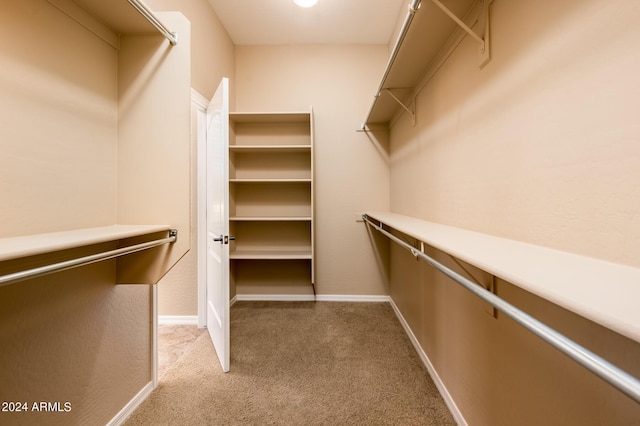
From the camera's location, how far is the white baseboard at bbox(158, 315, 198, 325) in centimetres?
233

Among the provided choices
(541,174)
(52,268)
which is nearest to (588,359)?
(541,174)

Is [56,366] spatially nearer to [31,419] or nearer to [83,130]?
[31,419]

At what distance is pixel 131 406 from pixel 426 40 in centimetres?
246

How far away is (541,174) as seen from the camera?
0.76 m

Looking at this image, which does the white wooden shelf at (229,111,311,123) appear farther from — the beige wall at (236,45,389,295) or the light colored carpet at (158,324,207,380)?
the light colored carpet at (158,324,207,380)

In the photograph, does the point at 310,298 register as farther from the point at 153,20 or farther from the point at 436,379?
the point at 153,20

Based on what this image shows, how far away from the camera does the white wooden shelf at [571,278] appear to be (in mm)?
342

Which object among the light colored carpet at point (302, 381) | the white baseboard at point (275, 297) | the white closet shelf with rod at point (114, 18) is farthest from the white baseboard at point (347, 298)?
the white closet shelf with rod at point (114, 18)

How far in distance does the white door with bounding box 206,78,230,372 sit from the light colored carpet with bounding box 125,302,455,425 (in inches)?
7.0

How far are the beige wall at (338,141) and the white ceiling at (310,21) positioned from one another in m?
0.11

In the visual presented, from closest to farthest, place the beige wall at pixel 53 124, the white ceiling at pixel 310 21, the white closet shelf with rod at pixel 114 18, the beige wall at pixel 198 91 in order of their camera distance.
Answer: the beige wall at pixel 53 124 → the white closet shelf with rod at pixel 114 18 → the beige wall at pixel 198 91 → the white ceiling at pixel 310 21

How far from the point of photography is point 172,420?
131 centimetres

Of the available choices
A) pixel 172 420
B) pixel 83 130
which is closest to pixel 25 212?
pixel 83 130

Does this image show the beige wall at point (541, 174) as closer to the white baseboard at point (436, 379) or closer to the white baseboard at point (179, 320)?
the white baseboard at point (436, 379)
